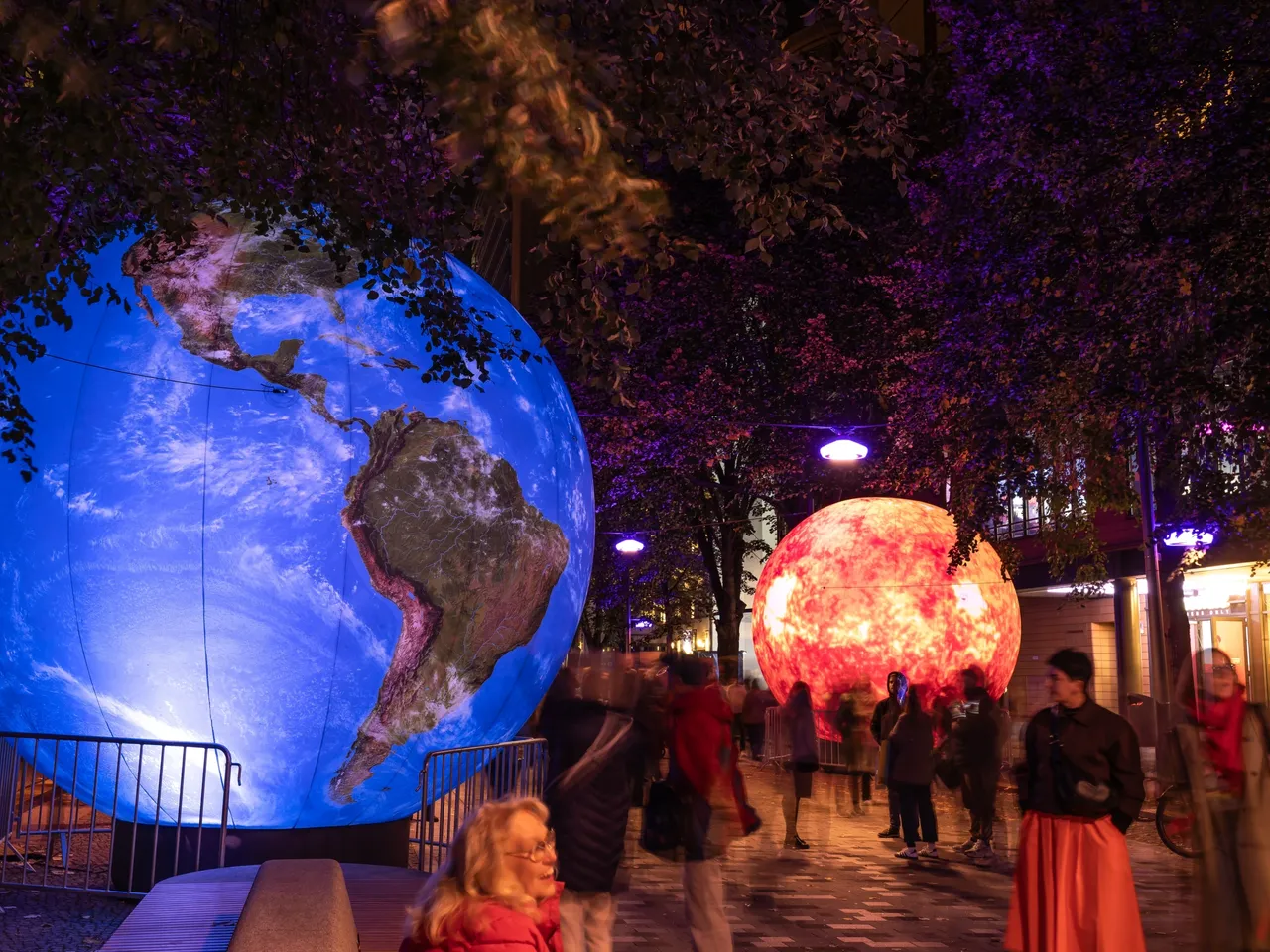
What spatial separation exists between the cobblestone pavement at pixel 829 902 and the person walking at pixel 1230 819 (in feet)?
1.34

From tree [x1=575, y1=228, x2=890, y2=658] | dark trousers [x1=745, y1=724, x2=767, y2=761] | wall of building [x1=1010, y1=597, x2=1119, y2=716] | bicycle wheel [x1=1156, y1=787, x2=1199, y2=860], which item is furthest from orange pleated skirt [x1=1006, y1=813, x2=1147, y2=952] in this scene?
wall of building [x1=1010, y1=597, x2=1119, y2=716]

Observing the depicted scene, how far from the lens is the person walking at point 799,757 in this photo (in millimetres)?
14945

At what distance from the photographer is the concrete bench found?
151 inches

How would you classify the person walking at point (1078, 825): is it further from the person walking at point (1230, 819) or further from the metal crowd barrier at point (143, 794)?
the metal crowd barrier at point (143, 794)

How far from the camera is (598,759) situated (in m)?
6.77

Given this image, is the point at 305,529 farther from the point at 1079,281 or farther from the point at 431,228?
the point at 1079,281

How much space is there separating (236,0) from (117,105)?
74 centimetres

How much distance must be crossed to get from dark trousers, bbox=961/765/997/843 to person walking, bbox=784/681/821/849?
6.27 ft

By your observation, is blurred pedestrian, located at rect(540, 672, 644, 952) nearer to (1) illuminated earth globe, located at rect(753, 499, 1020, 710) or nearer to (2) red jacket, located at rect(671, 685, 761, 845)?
(2) red jacket, located at rect(671, 685, 761, 845)

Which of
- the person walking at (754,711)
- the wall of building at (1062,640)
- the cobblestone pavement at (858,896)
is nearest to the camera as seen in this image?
the cobblestone pavement at (858,896)

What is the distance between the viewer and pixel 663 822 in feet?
25.9

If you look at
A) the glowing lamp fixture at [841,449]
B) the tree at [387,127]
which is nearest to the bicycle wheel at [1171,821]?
the glowing lamp fixture at [841,449]

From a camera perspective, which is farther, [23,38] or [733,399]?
[733,399]

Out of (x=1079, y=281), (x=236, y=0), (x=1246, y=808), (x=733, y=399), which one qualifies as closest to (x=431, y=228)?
(x=236, y=0)
